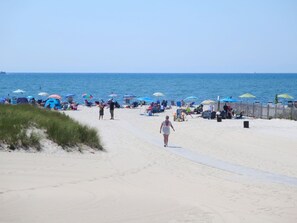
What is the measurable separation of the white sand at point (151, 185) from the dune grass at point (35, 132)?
588 mm

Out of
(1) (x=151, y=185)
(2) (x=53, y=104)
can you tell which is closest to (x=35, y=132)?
(1) (x=151, y=185)

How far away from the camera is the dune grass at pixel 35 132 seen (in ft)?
44.7

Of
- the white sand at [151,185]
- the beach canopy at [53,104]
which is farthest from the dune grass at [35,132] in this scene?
the beach canopy at [53,104]

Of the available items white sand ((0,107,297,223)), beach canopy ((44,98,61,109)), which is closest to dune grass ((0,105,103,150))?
white sand ((0,107,297,223))

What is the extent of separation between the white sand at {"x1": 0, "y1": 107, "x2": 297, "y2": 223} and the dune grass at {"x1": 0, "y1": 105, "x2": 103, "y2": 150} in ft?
1.93

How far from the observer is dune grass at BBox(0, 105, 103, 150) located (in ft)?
44.7

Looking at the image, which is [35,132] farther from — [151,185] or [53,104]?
[53,104]

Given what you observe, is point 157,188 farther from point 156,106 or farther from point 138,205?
point 156,106

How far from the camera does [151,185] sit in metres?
11.2

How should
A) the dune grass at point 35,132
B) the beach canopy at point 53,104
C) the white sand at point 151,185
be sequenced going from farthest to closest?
the beach canopy at point 53,104 → the dune grass at point 35,132 → the white sand at point 151,185

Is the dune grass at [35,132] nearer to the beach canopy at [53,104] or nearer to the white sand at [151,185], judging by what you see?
the white sand at [151,185]

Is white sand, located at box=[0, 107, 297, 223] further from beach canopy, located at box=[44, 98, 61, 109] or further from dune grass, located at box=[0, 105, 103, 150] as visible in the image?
beach canopy, located at box=[44, 98, 61, 109]

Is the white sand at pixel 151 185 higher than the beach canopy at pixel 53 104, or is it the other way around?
the white sand at pixel 151 185

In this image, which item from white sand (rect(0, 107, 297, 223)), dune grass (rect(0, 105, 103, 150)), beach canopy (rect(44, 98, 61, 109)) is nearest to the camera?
white sand (rect(0, 107, 297, 223))
